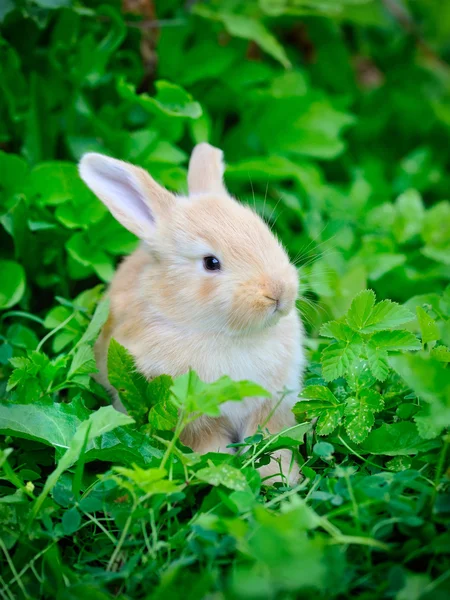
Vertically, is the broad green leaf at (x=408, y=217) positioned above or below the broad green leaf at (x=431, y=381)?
below

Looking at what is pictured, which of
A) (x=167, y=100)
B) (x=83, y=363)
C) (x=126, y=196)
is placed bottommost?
(x=83, y=363)

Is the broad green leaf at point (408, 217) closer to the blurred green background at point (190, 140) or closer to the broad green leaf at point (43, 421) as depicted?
the blurred green background at point (190, 140)

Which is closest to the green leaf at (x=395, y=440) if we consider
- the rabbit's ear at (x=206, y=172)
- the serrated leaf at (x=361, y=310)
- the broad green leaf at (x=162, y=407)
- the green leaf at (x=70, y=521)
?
the serrated leaf at (x=361, y=310)

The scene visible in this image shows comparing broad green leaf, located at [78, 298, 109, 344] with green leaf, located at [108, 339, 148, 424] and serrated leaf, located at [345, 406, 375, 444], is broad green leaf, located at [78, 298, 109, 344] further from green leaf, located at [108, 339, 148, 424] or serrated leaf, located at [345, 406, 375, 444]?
serrated leaf, located at [345, 406, 375, 444]

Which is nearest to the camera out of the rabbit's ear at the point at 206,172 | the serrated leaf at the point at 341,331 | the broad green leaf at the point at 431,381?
the broad green leaf at the point at 431,381

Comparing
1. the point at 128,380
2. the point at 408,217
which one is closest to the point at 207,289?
the point at 128,380

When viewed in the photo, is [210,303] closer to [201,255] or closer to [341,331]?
[201,255]

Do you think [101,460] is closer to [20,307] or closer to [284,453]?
[284,453]

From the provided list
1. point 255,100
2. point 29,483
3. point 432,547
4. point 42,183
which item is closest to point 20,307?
point 42,183
